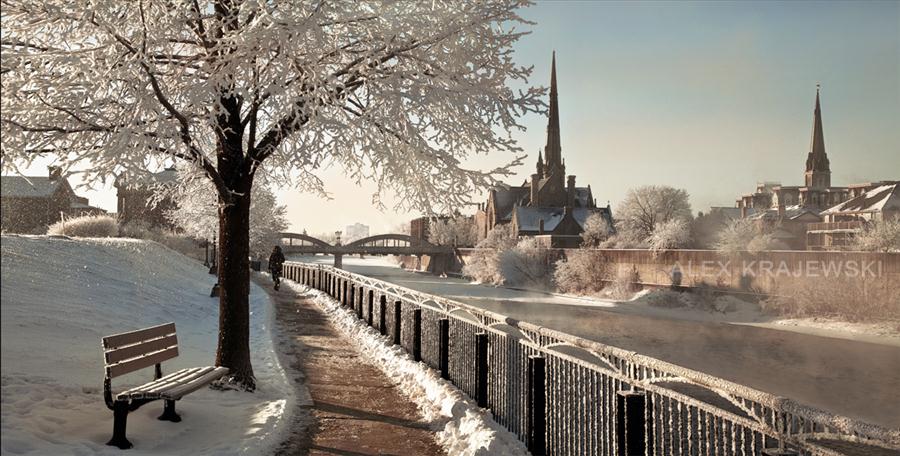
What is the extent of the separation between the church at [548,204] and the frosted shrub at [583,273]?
25.0m

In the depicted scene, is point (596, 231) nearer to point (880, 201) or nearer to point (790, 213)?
point (790, 213)

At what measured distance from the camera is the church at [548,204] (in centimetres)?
9369

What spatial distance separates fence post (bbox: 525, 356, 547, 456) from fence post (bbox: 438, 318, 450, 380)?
2.93 metres

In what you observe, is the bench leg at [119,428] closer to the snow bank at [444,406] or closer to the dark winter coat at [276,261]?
the snow bank at [444,406]

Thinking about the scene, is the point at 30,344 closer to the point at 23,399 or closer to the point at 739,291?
the point at 23,399

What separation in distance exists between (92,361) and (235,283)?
84.7 inches

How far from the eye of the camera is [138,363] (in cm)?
652

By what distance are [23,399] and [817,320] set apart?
124 feet

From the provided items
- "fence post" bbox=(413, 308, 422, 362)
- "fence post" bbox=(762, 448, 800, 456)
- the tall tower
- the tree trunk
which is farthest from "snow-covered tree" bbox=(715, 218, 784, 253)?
"fence post" bbox=(762, 448, 800, 456)

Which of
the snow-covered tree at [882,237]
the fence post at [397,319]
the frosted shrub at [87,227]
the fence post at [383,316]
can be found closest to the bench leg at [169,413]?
the fence post at [397,319]

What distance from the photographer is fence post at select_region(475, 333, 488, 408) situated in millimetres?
7883

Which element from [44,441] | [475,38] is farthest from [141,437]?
[475,38]

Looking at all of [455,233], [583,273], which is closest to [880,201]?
[583,273]

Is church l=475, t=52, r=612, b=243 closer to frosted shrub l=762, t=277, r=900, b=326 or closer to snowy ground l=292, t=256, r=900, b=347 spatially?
snowy ground l=292, t=256, r=900, b=347
